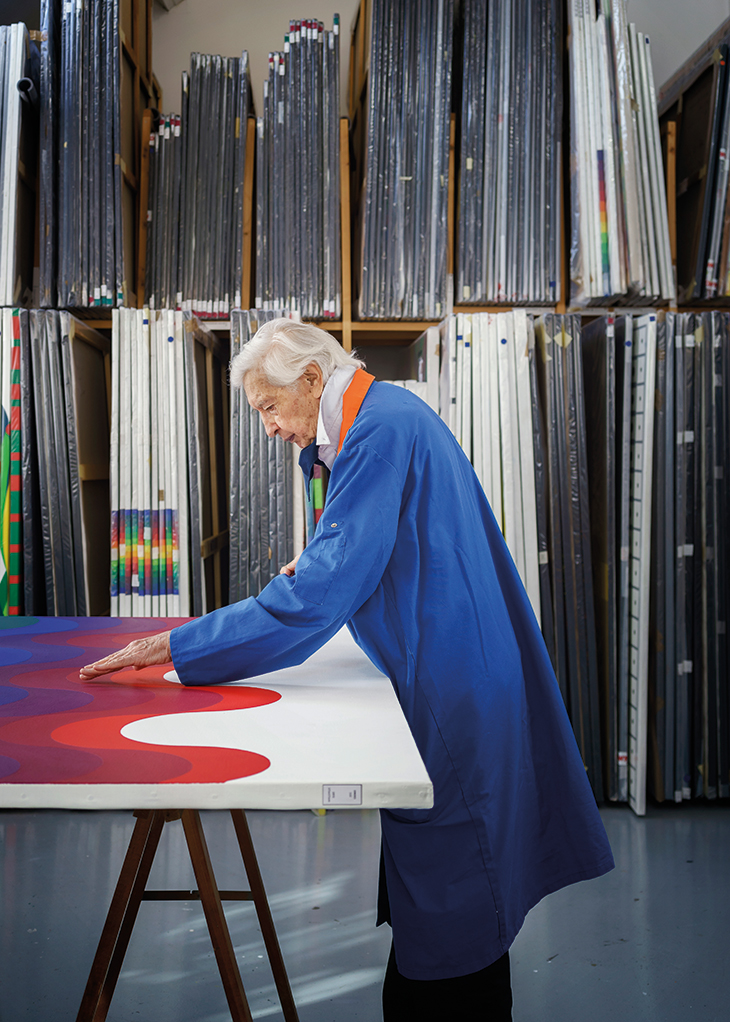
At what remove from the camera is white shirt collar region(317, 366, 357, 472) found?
1475 mm

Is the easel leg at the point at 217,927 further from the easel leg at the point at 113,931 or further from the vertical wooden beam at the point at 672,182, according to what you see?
the vertical wooden beam at the point at 672,182

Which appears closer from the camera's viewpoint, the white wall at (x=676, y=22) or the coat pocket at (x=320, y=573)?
the coat pocket at (x=320, y=573)

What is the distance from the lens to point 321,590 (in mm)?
1291

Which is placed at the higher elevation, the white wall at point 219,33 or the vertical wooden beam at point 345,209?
the white wall at point 219,33

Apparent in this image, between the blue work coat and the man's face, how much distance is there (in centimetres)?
14

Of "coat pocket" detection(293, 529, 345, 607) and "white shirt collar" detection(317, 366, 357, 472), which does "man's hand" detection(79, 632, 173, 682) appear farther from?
"white shirt collar" detection(317, 366, 357, 472)

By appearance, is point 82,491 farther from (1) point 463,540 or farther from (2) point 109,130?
(1) point 463,540

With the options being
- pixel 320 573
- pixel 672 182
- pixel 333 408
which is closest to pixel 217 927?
pixel 320 573

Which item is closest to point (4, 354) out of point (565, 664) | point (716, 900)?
point (565, 664)

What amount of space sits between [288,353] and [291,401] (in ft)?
0.34

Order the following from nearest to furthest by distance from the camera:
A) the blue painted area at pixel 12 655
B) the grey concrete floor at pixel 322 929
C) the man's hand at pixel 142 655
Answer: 1. the man's hand at pixel 142 655
2. the blue painted area at pixel 12 655
3. the grey concrete floor at pixel 322 929

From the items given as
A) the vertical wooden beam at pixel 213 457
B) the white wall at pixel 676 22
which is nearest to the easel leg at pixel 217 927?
the vertical wooden beam at pixel 213 457

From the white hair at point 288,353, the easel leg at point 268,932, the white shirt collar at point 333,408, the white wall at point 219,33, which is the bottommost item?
the easel leg at point 268,932

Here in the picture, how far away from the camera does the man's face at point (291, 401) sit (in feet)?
5.11
